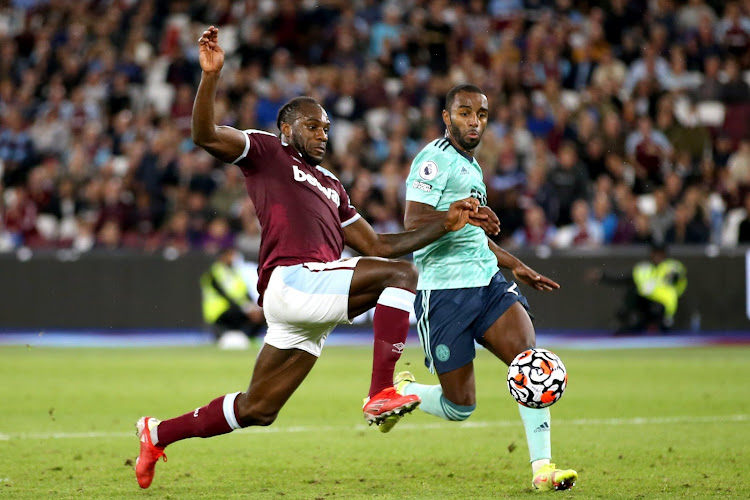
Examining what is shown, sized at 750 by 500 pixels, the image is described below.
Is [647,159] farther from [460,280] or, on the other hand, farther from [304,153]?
[304,153]

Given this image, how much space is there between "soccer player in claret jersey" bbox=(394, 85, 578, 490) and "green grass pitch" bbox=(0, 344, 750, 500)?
0.80 m

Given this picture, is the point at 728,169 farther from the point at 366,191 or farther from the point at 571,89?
the point at 366,191

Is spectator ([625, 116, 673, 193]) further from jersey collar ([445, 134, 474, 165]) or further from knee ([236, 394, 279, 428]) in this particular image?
knee ([236, 394, 279, 428])

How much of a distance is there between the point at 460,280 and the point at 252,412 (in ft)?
5.29

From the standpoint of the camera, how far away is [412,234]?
7.05 m

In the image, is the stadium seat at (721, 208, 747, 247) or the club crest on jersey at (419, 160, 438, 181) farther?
the stadium seat at (721, 208, 747, 247)

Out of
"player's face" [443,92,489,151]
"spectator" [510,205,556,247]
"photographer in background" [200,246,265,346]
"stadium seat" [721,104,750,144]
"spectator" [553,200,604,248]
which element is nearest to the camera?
"player's face" [443,92,489,151]

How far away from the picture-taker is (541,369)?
6789 mm

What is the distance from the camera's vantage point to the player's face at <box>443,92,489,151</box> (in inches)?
292

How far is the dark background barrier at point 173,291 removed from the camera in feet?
59.2

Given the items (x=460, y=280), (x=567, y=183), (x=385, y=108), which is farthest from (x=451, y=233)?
(x=385, y=108)

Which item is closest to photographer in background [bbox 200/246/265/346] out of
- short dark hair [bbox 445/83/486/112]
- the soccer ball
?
short dark hair [bbox 445/83/486/112]

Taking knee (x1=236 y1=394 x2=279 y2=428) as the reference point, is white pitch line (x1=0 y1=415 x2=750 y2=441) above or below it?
below

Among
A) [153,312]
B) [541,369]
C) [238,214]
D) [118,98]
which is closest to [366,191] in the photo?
[238,214]
